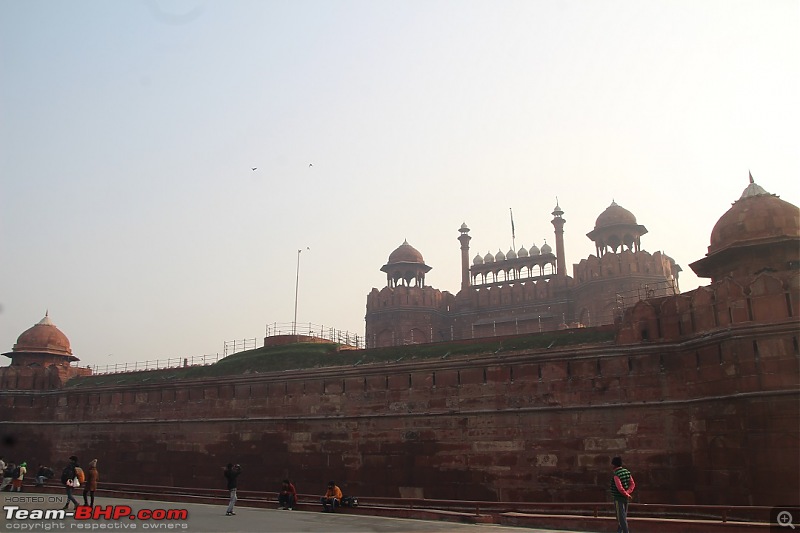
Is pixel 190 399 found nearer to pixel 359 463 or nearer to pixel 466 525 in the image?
pixel 359 463

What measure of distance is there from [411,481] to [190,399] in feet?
31.6

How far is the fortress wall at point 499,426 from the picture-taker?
14.2 metres

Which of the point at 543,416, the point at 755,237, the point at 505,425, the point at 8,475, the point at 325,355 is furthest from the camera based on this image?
the point at 8,475

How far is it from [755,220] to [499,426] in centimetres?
845

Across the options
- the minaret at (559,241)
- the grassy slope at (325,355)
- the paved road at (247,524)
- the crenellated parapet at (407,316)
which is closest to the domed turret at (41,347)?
the grassy slope at (325,355)

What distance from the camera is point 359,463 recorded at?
19.7m

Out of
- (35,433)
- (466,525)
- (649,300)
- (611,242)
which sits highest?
(611,242)

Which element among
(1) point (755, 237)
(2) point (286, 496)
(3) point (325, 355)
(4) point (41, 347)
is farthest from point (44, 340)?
(1) point (755, 237)

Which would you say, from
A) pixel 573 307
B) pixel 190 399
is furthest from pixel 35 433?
pixel 573 307

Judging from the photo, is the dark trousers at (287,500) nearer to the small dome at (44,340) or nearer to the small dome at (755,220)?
the small dome at (755,220)

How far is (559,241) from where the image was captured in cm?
3469

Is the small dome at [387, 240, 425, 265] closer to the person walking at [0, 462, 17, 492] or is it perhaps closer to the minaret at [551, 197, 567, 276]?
the minaret at [551, 197, 567, 276]

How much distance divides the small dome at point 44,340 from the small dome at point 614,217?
2616 centimetres

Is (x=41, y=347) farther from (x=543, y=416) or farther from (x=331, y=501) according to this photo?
(x=543, y=416)
